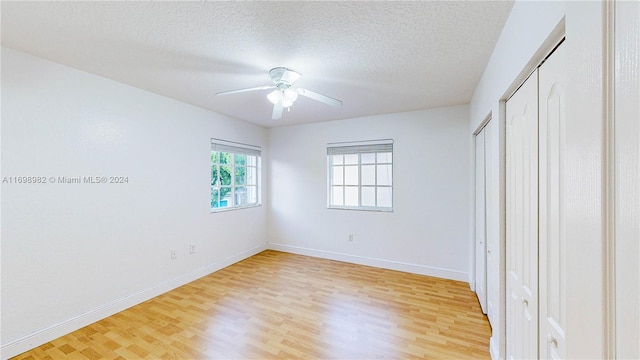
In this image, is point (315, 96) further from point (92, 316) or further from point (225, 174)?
point (92, 316)

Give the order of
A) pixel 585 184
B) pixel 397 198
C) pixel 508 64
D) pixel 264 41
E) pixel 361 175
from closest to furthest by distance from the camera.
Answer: pixel 585 184 < pixel 508 64 < pixel 264 41 < pixel 397 198 < pixel 361 175

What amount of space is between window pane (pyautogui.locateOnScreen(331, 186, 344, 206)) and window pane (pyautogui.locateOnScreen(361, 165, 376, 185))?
0.44 metres

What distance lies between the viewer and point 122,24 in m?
1.63

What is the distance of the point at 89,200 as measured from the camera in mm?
2422

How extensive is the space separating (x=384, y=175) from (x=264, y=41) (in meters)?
2.79

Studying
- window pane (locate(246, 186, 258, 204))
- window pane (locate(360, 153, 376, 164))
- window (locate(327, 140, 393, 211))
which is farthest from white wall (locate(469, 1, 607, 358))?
window pane (locate(246, 186, 258, 204))

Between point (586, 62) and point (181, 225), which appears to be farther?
point (181, 225)

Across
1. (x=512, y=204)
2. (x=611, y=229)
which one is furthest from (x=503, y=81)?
(x=611, y=229)

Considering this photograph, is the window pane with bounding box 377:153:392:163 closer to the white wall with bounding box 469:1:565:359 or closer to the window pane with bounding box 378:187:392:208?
the window pane with bounding box 378:187:392:208

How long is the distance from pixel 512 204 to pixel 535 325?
2.23ft

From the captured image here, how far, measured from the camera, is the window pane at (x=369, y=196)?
4.11 metres

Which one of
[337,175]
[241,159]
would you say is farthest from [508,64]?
[241,159]

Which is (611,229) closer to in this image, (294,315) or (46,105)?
(294,315)

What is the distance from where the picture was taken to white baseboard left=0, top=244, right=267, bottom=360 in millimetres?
1977
